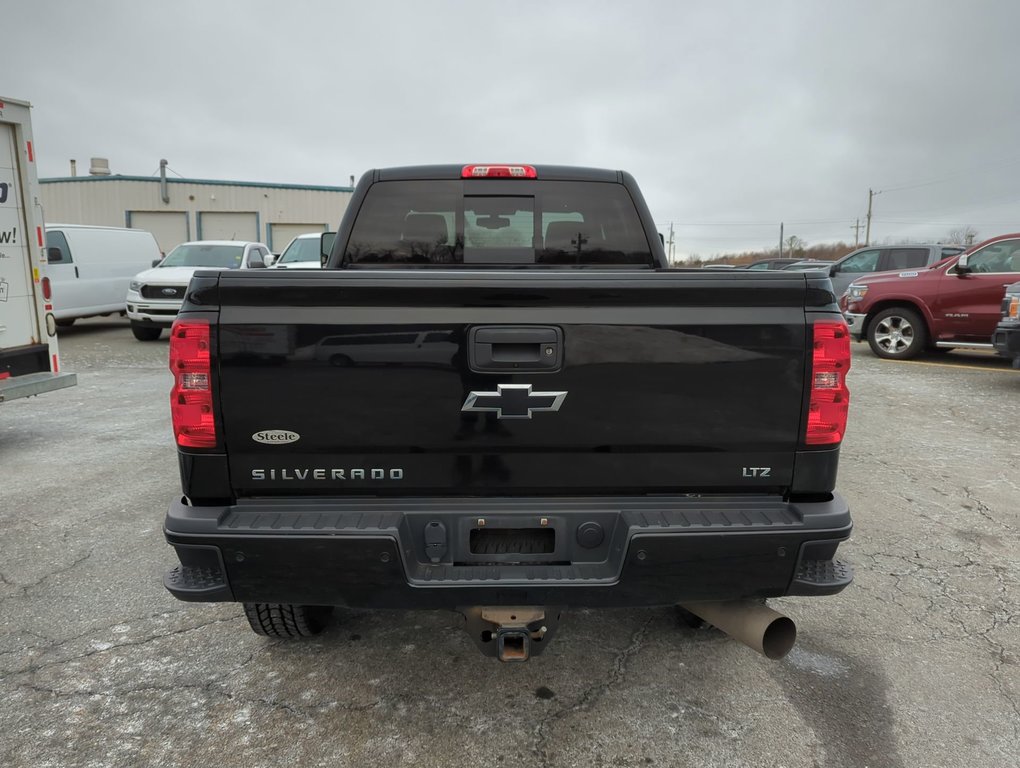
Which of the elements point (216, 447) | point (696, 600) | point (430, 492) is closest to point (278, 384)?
point (216, 447)

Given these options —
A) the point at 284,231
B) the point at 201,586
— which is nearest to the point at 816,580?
the point at 201,586

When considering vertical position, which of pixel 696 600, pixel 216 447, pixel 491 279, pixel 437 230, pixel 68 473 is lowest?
pixel 68 473

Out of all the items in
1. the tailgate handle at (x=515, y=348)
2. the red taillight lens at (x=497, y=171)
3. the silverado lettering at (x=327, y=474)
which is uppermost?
the red taillight lens at (x=497, y=171)

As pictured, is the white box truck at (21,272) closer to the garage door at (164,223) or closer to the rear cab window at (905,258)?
the rear cab window at (905,258)

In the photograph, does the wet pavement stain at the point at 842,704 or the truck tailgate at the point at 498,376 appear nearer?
the truck tailgate at the point at 498,376

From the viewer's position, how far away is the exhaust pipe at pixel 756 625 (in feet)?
7.09

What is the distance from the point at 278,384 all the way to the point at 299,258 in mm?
12159

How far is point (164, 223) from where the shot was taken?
31172mm

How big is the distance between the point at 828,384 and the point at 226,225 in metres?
33.3

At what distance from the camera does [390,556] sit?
205 cm

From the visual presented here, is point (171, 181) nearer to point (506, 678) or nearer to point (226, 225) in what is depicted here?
point (226, 225)

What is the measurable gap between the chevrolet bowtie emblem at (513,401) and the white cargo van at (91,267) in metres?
13.2

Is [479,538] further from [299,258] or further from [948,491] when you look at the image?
[299,258]

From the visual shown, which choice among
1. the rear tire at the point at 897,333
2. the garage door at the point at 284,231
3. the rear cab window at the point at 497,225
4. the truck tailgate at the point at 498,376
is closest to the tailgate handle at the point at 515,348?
the truck tailgate at the point at 498,376
